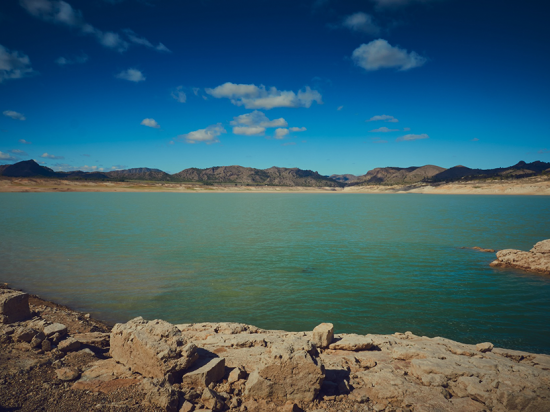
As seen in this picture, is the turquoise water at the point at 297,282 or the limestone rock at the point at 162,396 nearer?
the limestone rock at the point at 162,396

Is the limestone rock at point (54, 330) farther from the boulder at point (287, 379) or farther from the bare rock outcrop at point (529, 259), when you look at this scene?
the bare rock outcrop at point (529, 259)

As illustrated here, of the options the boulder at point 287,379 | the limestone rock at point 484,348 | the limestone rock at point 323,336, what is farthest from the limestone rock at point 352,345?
the limestone rock at point 484,348

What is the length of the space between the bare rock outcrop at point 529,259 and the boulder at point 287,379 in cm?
1960

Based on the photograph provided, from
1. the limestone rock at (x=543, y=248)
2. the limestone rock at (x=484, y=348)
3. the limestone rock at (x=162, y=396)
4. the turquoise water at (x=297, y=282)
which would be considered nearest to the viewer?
the limestone rock at (x=162, y=396)

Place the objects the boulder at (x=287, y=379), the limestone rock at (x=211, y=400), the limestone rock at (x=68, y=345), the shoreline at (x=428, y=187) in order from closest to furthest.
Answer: the limestone rock at (x=211, y=400)
the boulder at (x=287, y=379)
the limestone rock at (x=68, y=345)
the shoreline at (x=428, y=187)

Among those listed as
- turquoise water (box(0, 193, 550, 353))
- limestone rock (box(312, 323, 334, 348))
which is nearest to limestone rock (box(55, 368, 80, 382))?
turquoise water (box(0, 193, 550, 353))

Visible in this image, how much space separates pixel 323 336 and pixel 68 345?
663cm

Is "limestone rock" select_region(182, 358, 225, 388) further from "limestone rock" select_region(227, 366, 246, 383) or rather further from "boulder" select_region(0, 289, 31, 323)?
"boulder" select_region(0, 289, 31, 323)

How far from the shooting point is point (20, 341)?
24.8ft

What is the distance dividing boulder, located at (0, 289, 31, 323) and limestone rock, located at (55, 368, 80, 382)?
3369 mm

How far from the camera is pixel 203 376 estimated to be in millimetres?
6277

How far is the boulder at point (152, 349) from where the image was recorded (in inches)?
252

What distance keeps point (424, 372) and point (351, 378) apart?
1769 millimetres

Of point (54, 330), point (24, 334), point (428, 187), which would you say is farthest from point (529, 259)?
point (428, 187)
